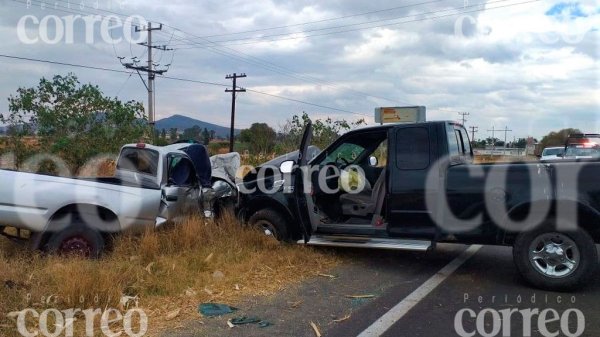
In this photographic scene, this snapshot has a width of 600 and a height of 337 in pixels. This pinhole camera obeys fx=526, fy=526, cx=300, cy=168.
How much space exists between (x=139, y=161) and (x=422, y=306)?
16.4 feet

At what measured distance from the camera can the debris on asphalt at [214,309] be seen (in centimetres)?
517

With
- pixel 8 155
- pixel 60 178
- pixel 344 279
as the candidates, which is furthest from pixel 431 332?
pixel 8 155

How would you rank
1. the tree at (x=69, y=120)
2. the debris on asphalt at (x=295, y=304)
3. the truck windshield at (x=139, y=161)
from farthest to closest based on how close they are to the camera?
the tree at (x=69, y=120) → the truck windshield at (x=139, y=161) → the debris on asphalt at (x=295, y=304)

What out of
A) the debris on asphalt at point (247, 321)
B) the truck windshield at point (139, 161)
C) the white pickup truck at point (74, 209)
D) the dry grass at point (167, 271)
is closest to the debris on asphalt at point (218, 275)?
the dry grass at point (167, 271)

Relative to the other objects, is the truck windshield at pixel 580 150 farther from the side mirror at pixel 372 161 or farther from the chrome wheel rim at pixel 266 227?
the chrome wheel rim at pixel 266 227

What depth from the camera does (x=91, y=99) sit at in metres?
13.2

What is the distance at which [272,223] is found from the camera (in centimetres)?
767

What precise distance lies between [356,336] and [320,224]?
116 inches

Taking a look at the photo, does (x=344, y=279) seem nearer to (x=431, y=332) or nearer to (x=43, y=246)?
(x=431, y=332)

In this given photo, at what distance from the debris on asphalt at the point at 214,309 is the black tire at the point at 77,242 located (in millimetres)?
2027

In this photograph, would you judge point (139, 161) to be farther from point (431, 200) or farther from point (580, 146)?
point (580, 146)

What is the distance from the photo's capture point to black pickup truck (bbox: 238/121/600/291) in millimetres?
5840

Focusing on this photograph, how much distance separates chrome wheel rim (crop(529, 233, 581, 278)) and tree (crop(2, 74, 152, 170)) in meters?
10.3

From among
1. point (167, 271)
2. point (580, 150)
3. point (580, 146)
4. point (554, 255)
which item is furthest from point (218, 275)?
point (580, 146)
